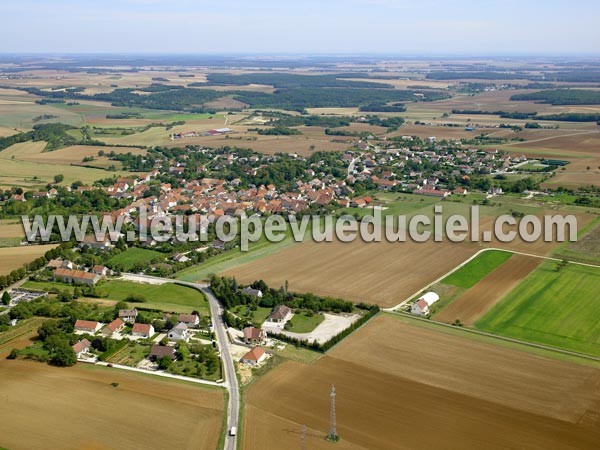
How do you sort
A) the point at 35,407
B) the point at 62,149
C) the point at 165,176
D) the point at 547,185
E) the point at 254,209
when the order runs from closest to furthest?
the point at 35,407 < the point at 254,209 < the point at 547,185 < the point at 165,176 < the point at 62,149

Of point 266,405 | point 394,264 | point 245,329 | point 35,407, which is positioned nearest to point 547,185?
point 394,264

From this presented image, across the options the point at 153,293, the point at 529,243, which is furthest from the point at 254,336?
the point at 529,243

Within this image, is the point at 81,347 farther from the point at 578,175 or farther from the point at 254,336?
the point at 578,175

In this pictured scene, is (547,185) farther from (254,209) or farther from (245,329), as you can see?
(245,329)

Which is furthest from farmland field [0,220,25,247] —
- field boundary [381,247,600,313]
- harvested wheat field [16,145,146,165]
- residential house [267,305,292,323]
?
field boundary [381,247,600,313]

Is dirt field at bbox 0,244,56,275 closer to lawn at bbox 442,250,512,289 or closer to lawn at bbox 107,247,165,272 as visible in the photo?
lawn at bbox 107,247,165,272

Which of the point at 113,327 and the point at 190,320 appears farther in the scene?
the point at 190,320

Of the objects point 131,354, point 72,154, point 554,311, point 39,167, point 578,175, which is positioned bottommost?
point 131,354
